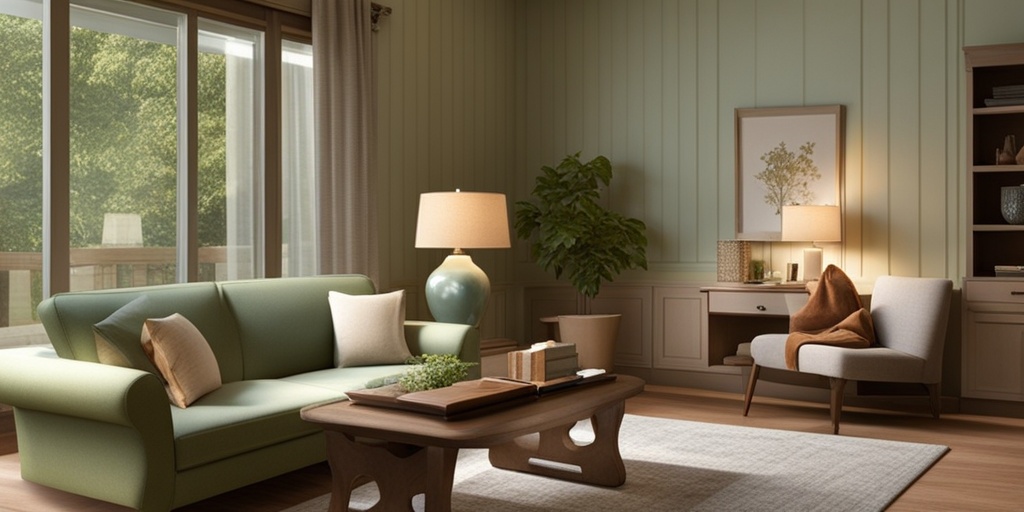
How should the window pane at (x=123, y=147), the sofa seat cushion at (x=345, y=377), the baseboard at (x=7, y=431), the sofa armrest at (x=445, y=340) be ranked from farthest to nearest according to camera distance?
1. the sofa armrest at (x=445, y=340)
2. the window pane at (x=123, y=147)
3. the baseboard at (x=7, y=431)
4. the sofa seat cushion at (x=345, y=377)

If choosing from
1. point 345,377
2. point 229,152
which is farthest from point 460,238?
point 229,152

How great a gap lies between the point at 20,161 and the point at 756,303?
4177 mm

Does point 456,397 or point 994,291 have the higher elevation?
point 994,291

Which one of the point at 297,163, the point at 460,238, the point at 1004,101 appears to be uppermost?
the point at 1004,101

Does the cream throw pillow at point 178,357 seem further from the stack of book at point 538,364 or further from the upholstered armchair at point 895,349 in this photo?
the upholstered armchair at point 895,349

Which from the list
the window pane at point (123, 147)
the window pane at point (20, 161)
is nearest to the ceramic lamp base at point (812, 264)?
the window pane at point (123, 147)

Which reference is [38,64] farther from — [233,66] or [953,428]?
[953,428]

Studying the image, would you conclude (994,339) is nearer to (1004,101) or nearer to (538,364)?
(1004,101)

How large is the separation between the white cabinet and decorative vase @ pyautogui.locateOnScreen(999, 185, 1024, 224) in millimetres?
374

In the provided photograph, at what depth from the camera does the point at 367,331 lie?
15.5ft

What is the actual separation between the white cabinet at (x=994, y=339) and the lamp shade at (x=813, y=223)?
2.63 feet

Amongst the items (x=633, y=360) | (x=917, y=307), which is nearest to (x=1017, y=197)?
(x=917, y=307)

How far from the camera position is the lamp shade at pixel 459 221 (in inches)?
209

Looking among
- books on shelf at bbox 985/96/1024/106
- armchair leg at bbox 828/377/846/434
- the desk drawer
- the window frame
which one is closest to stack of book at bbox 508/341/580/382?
armchair leg at bbox 828/377/846/434
